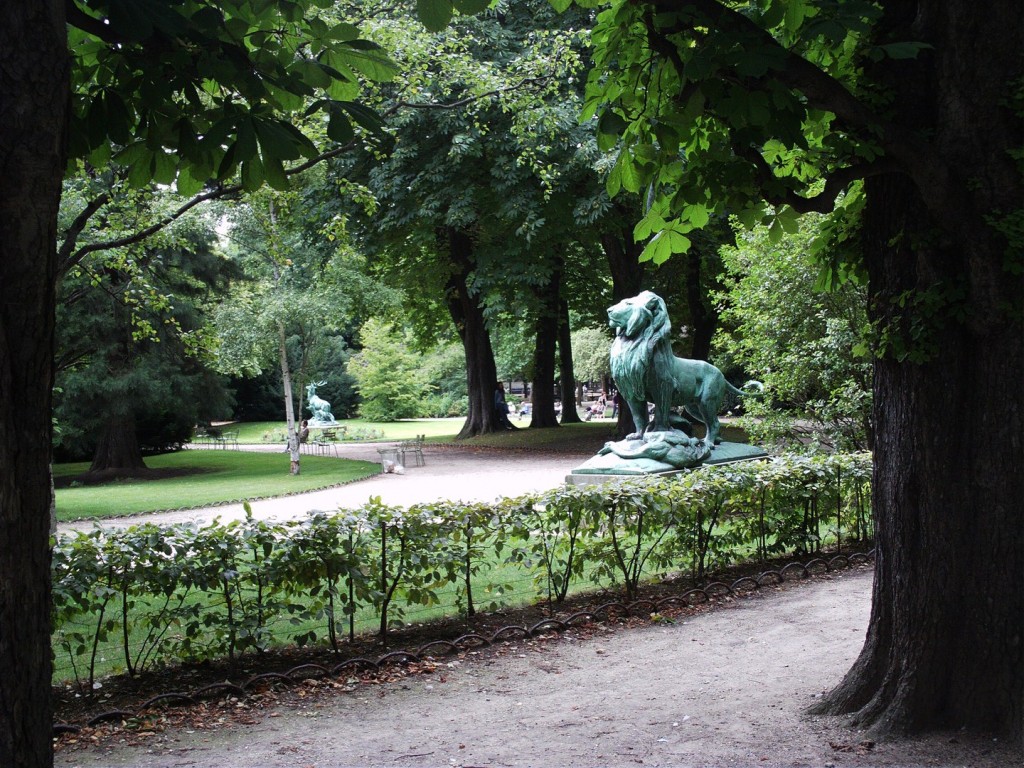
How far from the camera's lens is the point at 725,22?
12.6 ft

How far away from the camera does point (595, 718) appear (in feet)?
16.1

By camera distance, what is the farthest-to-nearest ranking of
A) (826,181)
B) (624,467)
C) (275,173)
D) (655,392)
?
(655,392) < (624,467) < (826,181) < (275,173)

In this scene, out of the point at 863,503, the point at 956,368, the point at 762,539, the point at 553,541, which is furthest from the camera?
the point at 863,503

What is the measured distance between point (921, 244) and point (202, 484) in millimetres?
20690

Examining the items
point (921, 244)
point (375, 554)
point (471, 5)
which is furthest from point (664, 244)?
point (375, 554)

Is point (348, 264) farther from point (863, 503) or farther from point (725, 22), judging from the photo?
point (725, 22)

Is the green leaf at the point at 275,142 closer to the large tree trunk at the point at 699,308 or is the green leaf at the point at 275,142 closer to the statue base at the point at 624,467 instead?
the statue base at the point at 624,467

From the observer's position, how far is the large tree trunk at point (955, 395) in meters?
4.12

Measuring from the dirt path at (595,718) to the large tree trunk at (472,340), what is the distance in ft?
78.2

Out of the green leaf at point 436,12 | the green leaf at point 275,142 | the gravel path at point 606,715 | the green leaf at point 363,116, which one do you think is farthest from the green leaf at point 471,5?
the gravel path at point 606,715

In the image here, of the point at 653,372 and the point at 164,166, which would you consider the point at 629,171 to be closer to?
the point at 164,166

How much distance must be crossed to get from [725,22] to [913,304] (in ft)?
5.39

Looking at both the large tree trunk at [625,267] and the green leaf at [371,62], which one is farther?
the large tree trunk at [625,267]

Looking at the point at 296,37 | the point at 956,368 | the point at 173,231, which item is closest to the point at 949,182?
the point at 956,368
